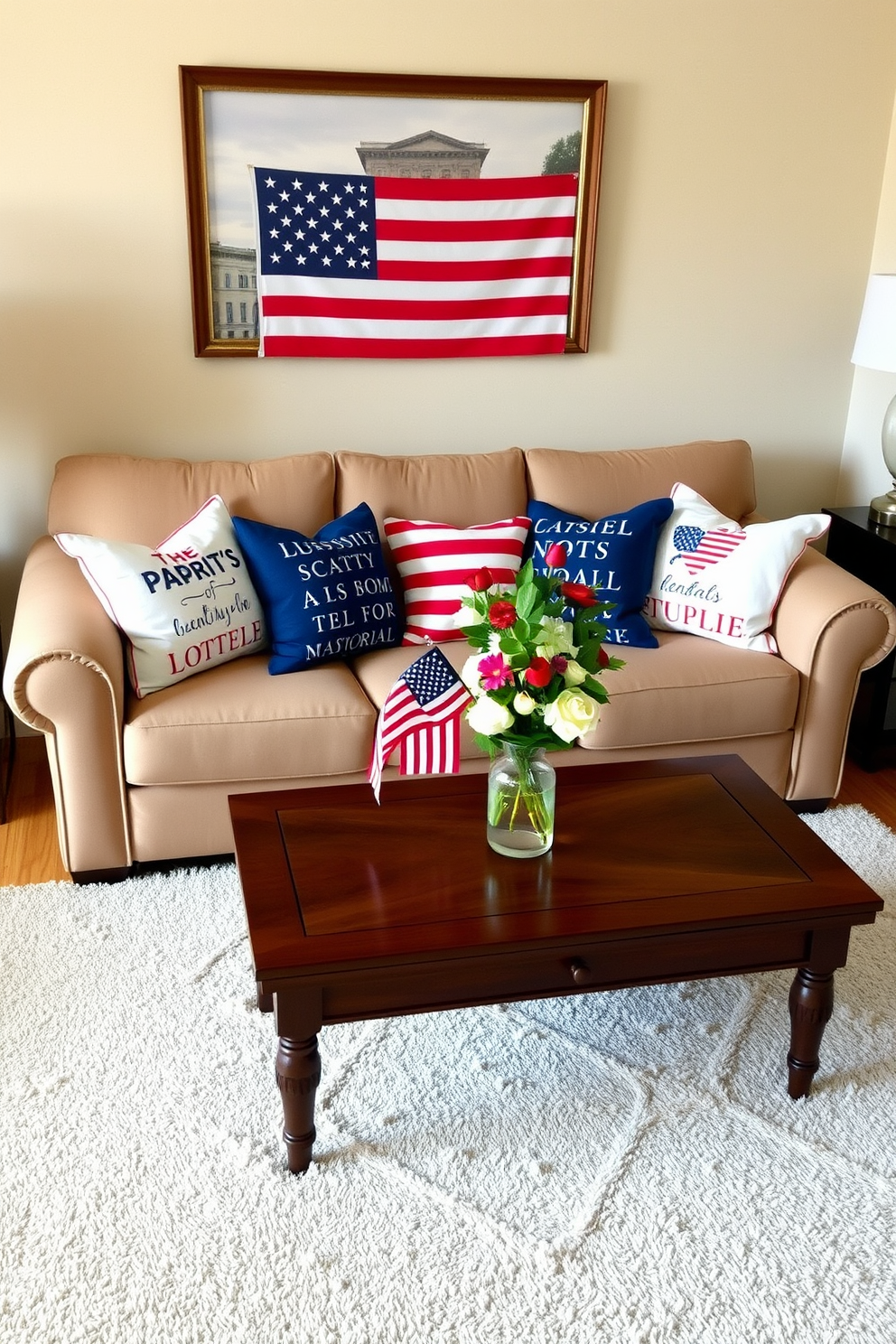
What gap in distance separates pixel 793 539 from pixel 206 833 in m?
1.78

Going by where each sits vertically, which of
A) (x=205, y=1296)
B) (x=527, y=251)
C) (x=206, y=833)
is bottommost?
(x=205, y=1296)

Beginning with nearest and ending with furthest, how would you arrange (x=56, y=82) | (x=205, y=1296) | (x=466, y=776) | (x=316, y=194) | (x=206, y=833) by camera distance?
(x=205, y=1296)
(x=466, y=776)
(x=206, y=833)
(x=56, y=82)
(x=316, y=194)

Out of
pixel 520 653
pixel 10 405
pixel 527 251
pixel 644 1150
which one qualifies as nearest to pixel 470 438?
pixel 527 251

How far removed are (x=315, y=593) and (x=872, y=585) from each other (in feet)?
5.77

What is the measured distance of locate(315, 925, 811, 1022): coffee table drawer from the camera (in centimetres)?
205

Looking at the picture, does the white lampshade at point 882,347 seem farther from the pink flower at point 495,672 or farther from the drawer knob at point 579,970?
the drawer knob at point 579,970

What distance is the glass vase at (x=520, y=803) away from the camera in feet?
7.32

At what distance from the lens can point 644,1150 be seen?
2234 mm

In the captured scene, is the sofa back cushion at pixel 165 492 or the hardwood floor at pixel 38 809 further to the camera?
the sofa back cushion at pixel 165 492

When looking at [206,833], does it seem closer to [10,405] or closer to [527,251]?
[10,405]

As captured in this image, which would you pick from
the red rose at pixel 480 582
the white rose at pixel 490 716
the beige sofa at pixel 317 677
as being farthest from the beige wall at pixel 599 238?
the white rose at pixel 490 716

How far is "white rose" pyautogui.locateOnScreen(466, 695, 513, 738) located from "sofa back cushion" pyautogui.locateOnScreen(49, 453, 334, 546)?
1.46 m

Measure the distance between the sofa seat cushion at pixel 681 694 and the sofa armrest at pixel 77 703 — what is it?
0.67 metres

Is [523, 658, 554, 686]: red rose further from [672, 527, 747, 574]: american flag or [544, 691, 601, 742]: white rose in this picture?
[672, 527, 747, 574]: american flag
